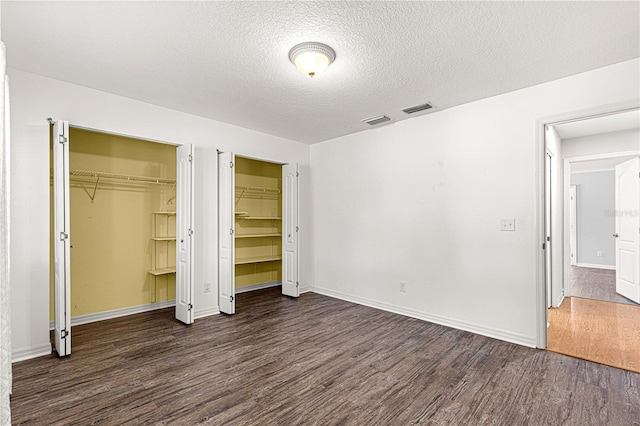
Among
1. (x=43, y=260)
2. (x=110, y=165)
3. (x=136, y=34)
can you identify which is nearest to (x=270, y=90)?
(x=136, y=34)

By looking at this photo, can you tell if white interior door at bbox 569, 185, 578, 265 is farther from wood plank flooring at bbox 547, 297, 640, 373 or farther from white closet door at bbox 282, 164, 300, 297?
white closet door at bbox 282, 164, 300, 297

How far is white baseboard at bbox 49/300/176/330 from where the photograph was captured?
385 centimetres

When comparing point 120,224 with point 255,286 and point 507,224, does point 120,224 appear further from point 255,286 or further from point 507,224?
point 507,224

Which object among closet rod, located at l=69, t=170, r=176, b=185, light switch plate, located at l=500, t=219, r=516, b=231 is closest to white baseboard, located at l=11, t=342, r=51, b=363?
closet rod, located at l=69, t=170, r=176, b=185

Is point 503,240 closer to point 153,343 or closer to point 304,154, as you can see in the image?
point 304,154

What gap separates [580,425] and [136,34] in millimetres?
4057

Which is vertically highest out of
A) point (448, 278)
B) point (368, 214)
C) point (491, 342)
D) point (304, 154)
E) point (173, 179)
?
point (304, 154)

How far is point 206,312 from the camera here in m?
4.22

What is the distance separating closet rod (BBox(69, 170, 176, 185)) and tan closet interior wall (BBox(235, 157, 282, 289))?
124cm

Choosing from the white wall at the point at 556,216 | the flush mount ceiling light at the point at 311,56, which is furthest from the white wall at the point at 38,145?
the white wall at the point at 556,216

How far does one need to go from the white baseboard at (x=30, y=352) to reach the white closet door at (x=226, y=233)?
1.83 m

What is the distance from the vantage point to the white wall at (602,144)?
15.1 ft

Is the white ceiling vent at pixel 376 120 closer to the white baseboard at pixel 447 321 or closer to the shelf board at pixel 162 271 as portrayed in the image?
the white baseboard at pixel 447 321

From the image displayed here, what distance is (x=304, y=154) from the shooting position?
5.63 m
